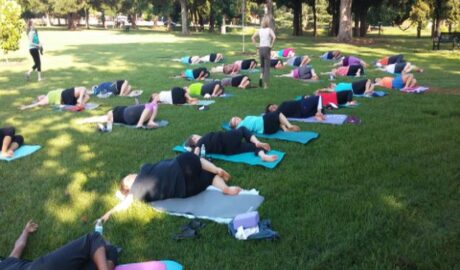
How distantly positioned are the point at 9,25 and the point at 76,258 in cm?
1778

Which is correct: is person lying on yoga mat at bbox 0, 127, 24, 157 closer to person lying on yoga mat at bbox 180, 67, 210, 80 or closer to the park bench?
person lying on yoga mat at bbox 180, 67, 210, 80

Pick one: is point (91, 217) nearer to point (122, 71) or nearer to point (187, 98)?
point (187, 98)

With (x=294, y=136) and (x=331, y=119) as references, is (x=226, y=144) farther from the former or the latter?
(x=331, y=119)

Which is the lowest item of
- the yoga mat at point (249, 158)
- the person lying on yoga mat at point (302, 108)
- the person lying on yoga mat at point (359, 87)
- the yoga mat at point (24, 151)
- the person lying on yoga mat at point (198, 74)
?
the yoga mat at point (24, 151)

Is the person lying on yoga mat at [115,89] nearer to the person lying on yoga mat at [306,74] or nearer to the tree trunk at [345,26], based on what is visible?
the person lying on yoga mat at [306,74]

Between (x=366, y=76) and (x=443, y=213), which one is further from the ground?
(x=366, y=76)

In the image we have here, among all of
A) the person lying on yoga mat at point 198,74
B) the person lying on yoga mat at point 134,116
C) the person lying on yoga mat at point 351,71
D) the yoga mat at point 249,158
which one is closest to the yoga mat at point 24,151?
the person lying on yoga mat at point 134,116

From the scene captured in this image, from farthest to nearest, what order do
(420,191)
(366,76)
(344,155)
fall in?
(366,76), (344,155), (420,191)

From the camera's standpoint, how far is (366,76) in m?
13.6

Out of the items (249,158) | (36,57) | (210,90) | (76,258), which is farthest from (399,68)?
(76,258)

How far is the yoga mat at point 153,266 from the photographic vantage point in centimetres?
359

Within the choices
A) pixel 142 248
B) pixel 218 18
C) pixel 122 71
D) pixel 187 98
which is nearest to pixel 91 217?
pixel 142 248

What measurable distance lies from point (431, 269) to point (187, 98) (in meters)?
7.60

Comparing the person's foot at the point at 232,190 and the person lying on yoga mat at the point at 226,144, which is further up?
the person lying on yoga mat at the point at 226,144
